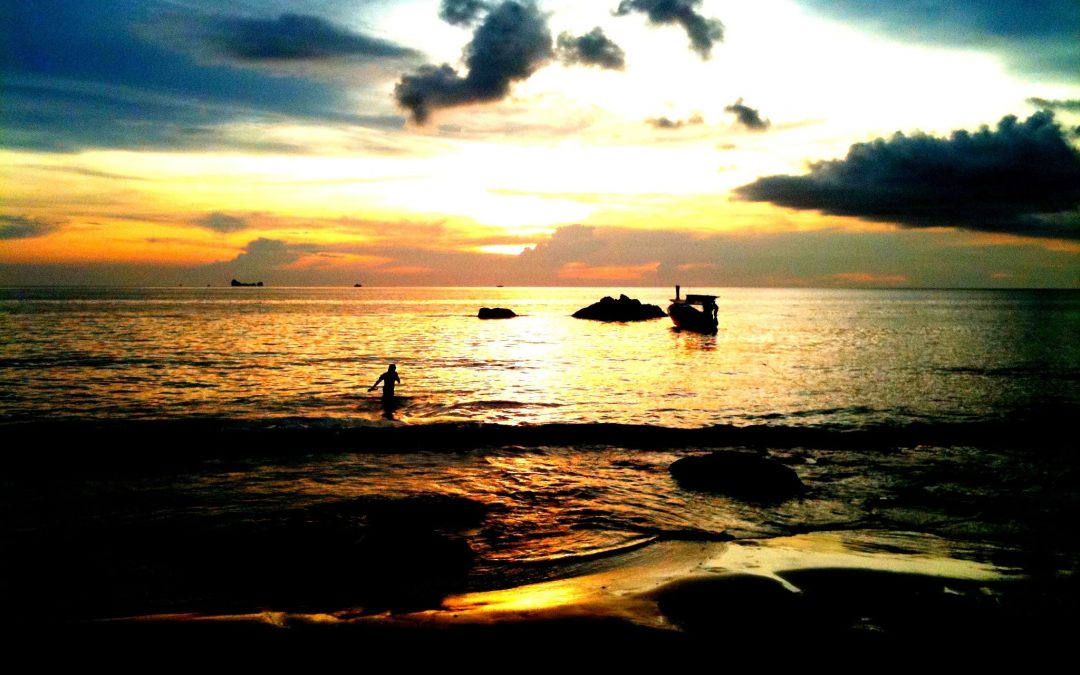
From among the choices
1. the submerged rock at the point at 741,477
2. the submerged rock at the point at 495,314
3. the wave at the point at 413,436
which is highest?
the submerged rock at the point at 495,314

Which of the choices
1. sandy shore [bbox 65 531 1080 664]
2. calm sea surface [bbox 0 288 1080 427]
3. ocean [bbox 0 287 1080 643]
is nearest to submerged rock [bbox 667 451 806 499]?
ocean [bbox 0 287 1080 643]

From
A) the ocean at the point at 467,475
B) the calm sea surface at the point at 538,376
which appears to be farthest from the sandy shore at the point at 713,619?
the calm sea surface at the point at 538,376

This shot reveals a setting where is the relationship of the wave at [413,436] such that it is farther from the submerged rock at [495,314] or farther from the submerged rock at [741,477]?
the submerged rock at [495,314]

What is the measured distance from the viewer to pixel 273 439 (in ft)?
66.5

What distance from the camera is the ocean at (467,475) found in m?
10.0

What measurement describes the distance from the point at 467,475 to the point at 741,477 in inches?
285

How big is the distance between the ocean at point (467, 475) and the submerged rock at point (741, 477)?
454 mm

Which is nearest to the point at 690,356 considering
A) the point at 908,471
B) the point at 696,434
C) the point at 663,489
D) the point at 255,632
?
the point at 696,434

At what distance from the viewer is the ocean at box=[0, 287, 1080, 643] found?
10016 millimetres

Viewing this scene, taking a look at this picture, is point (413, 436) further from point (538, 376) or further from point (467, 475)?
point (538, 376)

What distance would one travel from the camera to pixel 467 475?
16.9 m

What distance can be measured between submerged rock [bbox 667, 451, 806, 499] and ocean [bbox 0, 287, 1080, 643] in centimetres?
45

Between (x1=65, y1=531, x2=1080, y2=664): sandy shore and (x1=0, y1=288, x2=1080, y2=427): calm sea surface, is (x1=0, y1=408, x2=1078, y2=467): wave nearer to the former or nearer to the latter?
(x1=0, y1=288, x2=1080, y2=427): calm sea surface

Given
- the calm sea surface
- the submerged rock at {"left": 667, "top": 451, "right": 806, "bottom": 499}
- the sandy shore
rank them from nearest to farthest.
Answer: the sandy shore
the submerged rock at {"left": 667, "top": 451, "right": 806, "bottom": 499}
the calm sea surface
